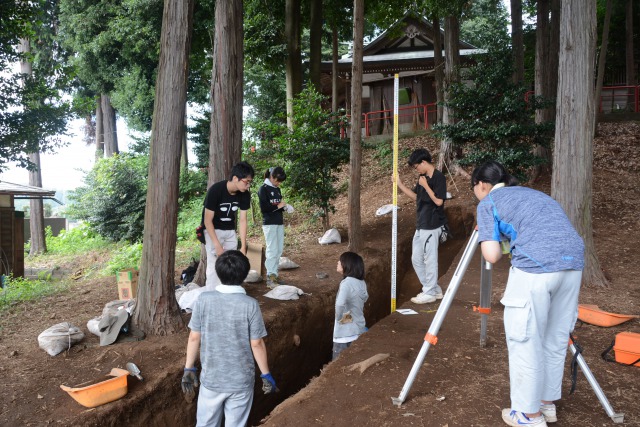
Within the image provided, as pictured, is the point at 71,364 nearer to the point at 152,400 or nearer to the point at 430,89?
the point at 152,400

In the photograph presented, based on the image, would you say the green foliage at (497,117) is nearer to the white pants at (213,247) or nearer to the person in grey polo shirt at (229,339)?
the white pants at (213,247)

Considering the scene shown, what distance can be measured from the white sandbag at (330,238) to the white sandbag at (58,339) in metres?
6.19

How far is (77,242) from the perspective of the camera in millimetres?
20125

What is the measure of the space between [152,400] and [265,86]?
21.7 m

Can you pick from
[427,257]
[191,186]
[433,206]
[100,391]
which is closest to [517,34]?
[433,206]

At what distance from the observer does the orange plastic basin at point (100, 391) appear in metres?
4.19

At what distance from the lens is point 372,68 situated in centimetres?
2162

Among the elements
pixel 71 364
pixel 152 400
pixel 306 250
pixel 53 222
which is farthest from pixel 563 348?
pixel 53 222

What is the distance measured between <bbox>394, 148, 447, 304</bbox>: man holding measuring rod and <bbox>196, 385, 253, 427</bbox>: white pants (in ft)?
12.3

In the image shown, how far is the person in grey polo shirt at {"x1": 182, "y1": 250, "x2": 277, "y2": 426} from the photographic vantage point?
11.2 feet

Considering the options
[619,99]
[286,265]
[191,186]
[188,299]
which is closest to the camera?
[188,299]

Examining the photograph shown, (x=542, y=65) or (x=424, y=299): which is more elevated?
(x=542, y=65)

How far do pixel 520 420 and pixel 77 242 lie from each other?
20.6 meters

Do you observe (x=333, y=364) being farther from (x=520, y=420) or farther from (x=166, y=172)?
(x=166, y=172)
